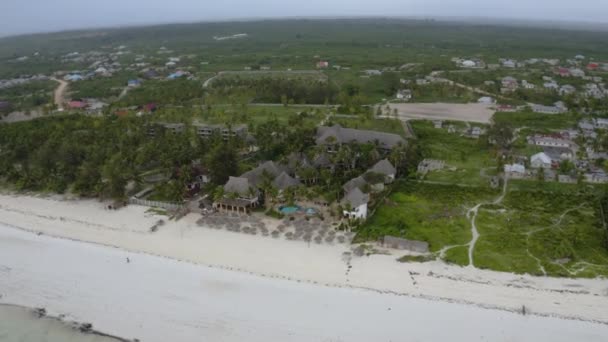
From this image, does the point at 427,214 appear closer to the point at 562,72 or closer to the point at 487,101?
the point at 487,101

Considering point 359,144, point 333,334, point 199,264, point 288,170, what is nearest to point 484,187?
point 359,144

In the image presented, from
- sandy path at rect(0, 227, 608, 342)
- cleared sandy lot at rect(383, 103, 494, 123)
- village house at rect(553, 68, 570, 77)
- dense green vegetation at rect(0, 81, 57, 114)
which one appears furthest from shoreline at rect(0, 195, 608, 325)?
village house at rect(553, 68, 570, 77)

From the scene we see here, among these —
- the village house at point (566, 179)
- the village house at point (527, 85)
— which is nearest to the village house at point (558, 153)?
the village house at point (566, 179)

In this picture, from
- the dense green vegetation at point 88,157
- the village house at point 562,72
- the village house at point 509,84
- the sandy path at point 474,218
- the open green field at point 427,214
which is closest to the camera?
the sandy path at point 474,218

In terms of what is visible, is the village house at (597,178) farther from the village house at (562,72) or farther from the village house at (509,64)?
the village house at (509,64)

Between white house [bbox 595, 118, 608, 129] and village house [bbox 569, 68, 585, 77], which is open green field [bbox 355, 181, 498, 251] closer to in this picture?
white house [bbox 595, 118, 608, 129]

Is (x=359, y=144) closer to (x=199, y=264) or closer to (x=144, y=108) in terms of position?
(x=199, y=264)

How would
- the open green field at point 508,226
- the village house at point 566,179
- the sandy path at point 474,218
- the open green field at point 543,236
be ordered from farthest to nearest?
the village house at point 566,179 → the sandy path at point 474,218 → the open green field at point 508,226 → the open green field at point 543,236
